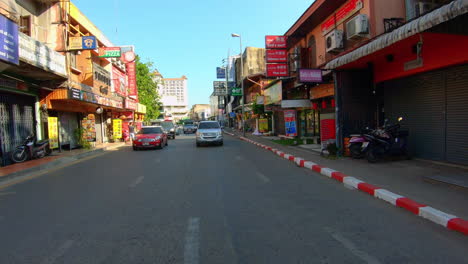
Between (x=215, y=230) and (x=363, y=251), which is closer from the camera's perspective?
(x=363, y=251)

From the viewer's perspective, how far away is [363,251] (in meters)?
3.45

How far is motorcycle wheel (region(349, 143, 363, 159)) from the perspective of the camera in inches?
402

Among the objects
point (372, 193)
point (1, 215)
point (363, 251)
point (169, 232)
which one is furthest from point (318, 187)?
point (1, 215)

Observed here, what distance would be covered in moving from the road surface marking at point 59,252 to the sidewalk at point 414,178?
5550 millimetres

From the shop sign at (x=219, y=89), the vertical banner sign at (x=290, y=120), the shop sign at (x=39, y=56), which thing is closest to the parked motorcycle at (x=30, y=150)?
the shop sign at (x=39, y=56)

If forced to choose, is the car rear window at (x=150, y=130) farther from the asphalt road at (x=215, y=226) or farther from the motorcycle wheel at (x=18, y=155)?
the asphalt road at (x=215, y=226)

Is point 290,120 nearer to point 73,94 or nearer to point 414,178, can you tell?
point 414,178

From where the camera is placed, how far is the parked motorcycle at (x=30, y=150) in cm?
1261

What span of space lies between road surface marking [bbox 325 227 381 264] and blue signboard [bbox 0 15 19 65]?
11.0 m

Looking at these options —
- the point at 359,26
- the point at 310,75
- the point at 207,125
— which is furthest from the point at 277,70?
the point at 359,26

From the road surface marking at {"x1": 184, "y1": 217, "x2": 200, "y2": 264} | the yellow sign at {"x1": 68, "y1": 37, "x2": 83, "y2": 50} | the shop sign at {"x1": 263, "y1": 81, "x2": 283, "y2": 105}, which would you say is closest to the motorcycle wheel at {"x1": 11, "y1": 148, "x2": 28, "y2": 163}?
the yellow sign at {"x1": 68, "y1": 37, "x2": 83, "y2": 50}

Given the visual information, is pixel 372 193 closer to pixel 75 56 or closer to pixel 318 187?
pixel 318 187

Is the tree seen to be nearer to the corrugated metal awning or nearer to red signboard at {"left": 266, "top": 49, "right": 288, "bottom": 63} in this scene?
red signboard at {"left": 266, "top": 49, "right": 288, "bottom": 63}

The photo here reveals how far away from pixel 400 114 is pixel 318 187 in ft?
17.7
